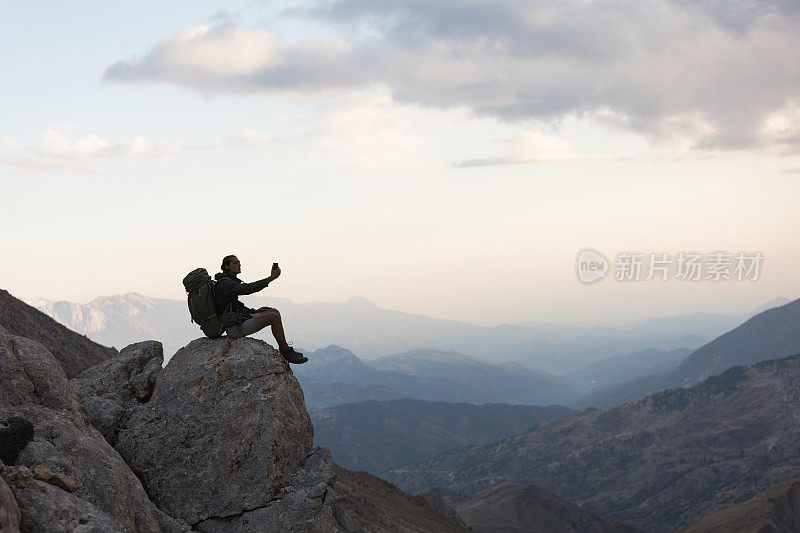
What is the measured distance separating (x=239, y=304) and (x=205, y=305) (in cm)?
125

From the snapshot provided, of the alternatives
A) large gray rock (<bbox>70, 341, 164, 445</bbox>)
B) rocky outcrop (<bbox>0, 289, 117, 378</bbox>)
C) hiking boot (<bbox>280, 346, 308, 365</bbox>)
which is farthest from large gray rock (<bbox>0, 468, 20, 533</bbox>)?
rocky outcrop (<bbox>0, 289, 117, 378</bbox>)

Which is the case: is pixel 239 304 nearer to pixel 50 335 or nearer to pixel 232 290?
pixel 232 290

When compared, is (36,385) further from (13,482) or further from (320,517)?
(320,517)

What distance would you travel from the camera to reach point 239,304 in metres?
22.2

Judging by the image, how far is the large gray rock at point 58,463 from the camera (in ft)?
44.4

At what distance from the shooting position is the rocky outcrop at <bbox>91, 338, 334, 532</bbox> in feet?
62.6

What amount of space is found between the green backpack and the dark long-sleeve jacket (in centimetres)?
17

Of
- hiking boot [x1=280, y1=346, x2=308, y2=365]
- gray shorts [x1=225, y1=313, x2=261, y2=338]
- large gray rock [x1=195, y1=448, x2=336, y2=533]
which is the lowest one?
large gray rock [x1=195, y1=448, x2=336, y2=533]

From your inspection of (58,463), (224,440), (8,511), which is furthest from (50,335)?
(8,511)

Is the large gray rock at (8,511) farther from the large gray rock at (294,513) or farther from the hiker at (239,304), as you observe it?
the hiker at (239,304)

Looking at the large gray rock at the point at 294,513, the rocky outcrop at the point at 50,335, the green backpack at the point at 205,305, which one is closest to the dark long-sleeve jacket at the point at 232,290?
the green backpack at the point at 205,305

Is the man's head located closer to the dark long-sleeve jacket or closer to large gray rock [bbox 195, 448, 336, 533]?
the dark long-sleeve jacket

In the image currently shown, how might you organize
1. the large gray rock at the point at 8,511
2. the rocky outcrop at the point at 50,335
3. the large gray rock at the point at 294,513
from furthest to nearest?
the rocky outcrop at the point at 50,335
the large gray rock at the point at 294,513
the large gray rock at the point at 8,511

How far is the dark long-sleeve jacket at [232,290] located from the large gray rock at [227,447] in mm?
1498
